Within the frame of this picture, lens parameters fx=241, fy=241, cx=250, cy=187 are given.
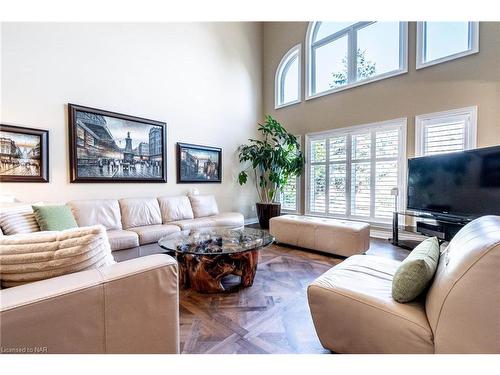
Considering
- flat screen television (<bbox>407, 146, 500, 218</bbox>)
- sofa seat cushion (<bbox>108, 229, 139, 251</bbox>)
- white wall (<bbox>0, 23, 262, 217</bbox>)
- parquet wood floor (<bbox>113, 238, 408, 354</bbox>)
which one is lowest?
parquet wood floor (<bbox>113, 238, 408, 354</bbox>)

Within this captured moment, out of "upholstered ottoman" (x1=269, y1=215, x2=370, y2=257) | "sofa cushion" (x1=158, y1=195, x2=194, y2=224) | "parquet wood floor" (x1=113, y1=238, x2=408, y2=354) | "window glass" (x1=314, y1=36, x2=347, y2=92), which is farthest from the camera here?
"window glass" (x1=314, y1=36, x2=347, y2=92)

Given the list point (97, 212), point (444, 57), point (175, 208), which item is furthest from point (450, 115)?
point (97, 212)

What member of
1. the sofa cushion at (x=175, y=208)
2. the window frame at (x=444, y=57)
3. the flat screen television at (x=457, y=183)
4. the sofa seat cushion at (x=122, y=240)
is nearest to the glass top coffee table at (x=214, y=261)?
the sofa seat cushion at (x=122, y=240)

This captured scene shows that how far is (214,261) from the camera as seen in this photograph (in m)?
2.32

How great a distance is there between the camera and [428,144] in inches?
152

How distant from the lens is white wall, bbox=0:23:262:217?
9.75ft

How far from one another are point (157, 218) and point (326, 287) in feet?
9.88

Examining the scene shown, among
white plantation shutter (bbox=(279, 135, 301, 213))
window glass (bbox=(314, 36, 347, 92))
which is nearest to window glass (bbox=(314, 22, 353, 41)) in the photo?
window glass (bbox=(314, 36, 347, 92))

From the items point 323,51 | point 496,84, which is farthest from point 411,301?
point 323,51

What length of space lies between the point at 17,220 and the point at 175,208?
196 cm

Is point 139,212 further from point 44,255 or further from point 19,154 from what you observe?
point 44,255

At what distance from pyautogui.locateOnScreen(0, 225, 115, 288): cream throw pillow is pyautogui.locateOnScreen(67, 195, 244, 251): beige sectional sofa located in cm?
185

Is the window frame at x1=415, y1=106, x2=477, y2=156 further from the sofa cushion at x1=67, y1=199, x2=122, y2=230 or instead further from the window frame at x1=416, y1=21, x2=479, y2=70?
the sofa cushion at x1=67, y1=199, x2=122, y2=230
